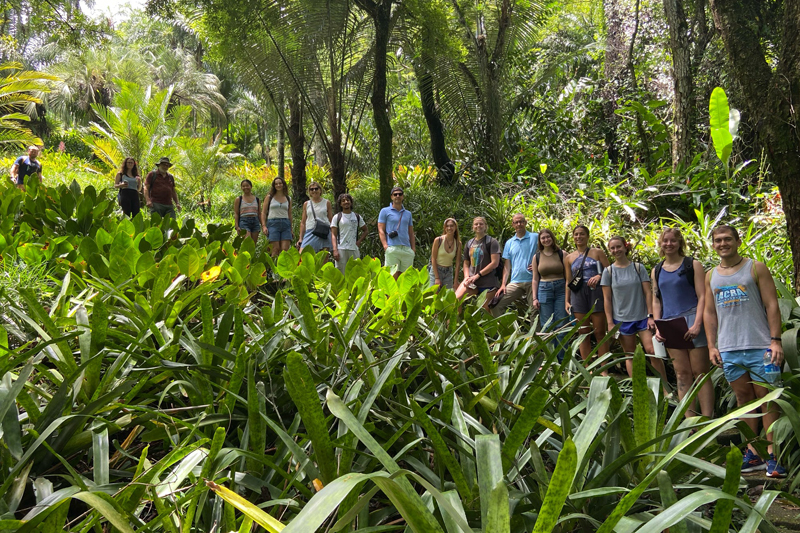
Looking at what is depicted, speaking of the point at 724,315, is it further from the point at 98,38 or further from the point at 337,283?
the point at 98,38

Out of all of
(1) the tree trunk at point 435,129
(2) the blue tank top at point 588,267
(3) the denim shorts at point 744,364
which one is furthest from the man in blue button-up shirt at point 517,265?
(1) the tree trunk at point 435,129

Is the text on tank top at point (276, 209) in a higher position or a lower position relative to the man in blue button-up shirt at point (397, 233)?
higher

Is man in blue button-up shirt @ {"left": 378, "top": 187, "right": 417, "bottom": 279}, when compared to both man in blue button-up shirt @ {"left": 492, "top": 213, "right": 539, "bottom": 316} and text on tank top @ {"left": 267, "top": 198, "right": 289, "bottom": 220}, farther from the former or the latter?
text on tank top @ {"left": 267, "top": 198, "right": 289, "bottom": 220}

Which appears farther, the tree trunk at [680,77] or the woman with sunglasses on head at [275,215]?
the tree trunk at [680,77]

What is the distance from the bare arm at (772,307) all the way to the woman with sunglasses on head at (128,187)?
7845 millimetres

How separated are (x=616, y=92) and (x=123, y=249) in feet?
38.4

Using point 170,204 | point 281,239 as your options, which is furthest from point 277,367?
point 170,204

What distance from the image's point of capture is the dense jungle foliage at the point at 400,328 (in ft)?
4.93

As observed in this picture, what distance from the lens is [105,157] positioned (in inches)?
667

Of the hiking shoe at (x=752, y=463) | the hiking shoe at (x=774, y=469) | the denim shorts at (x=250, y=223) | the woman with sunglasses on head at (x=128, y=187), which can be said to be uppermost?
the woman with sunglasses on head at (x=128, y=187)

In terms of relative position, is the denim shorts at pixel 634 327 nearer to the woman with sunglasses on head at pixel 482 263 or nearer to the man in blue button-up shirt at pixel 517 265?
the man in blue button-up shirt at pixel 517 265

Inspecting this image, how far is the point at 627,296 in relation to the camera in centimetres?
524

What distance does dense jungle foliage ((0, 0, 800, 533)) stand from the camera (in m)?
1.50

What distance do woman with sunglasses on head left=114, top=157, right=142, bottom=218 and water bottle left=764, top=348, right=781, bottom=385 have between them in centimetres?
795
